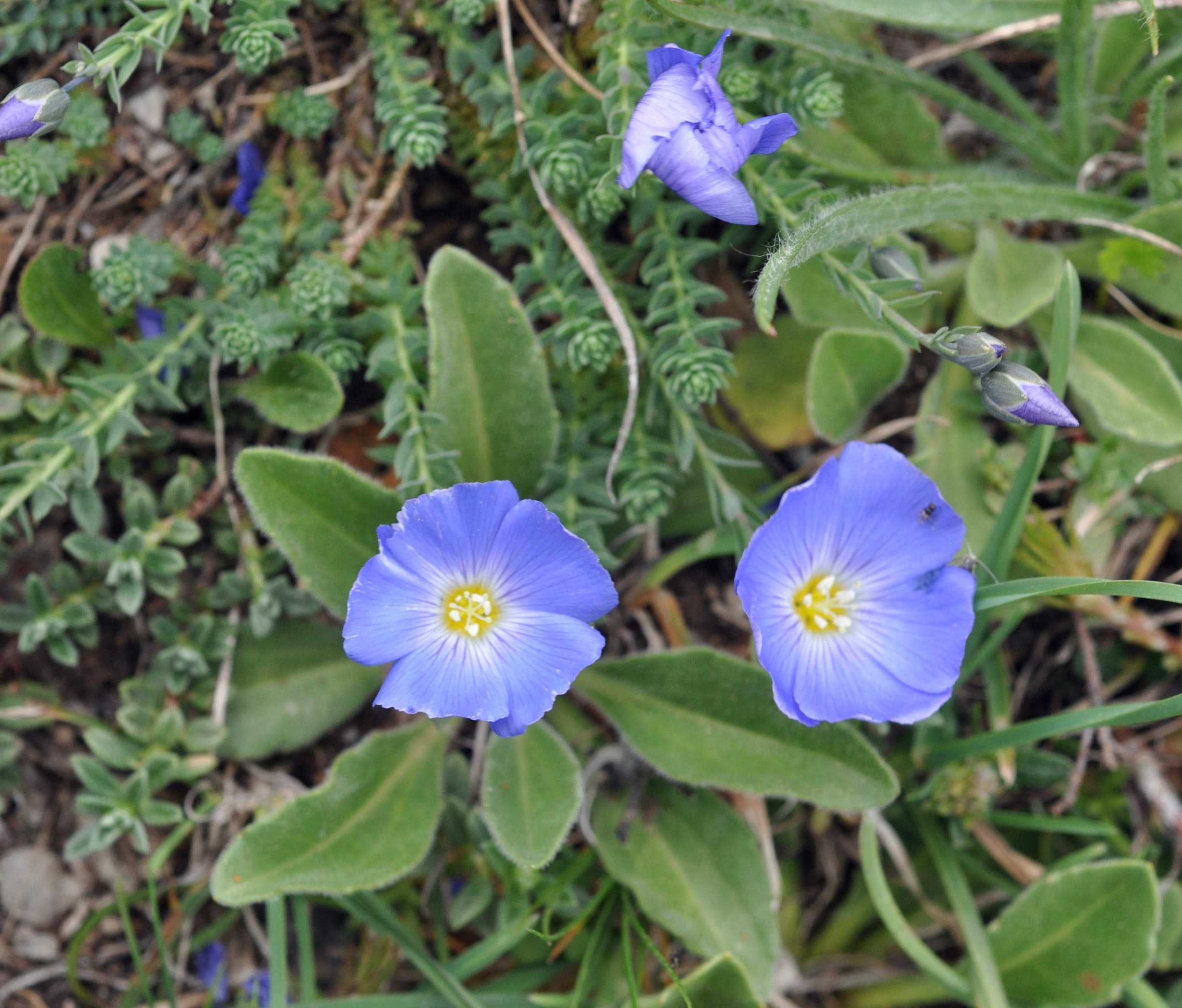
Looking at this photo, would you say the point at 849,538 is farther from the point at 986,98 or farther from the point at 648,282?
the point at 986,98

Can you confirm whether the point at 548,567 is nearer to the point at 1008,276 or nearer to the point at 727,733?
the point at 727,733

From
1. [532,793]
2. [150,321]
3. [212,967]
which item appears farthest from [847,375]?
[212,967]

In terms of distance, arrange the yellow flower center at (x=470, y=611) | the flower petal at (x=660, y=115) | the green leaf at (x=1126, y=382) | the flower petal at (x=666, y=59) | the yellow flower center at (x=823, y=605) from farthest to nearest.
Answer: the green leaf at (x=1126, y=382) → the yellow flower center at (x=823, y=605) → the yellow flower center at (x=470, y=611) → the flower petal at (x=666, y=59) → the flower petal at (x=660, y=115)

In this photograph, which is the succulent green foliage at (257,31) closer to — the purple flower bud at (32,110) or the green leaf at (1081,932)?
the purple flower bud at (32,110)

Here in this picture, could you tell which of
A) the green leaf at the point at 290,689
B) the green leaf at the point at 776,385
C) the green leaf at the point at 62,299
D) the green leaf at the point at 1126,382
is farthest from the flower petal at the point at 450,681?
the green leaf at the point at 1126,382

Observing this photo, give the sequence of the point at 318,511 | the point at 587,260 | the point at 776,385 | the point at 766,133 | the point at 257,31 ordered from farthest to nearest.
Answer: the point at 776,385 → the point at 587,260 → the point at 318,511 → the point at 257,31 → the point at 766,133

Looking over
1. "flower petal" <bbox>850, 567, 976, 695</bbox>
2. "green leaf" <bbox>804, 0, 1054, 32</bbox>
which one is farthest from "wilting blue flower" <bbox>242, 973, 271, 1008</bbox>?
"green leaf" <bbox>804, 0, 1054, 32</bbox>

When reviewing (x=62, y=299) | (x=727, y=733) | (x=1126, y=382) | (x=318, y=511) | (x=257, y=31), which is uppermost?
(x=257, y=31)
